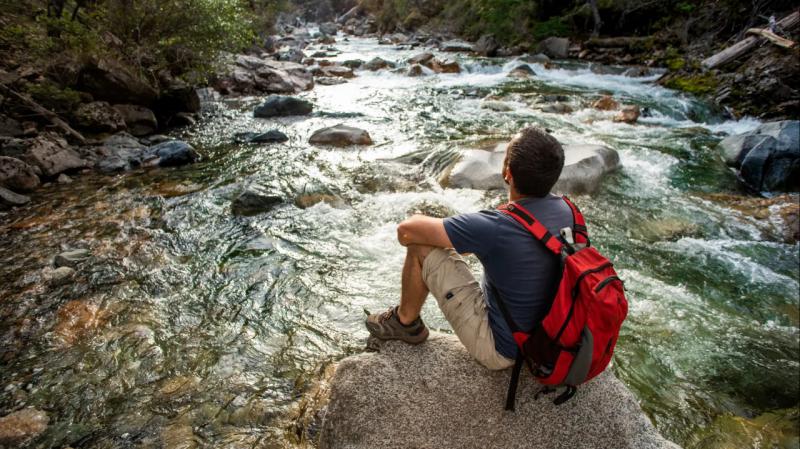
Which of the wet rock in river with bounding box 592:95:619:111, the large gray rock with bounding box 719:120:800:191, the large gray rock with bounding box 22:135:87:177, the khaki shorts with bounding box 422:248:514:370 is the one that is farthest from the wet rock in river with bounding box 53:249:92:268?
the wet rock in river with bounding box 592:95:619:111

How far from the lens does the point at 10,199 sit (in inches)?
278

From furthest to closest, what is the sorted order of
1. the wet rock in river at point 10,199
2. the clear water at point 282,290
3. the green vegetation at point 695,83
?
1. the green vegetation at point 695,83
2. the wet rock in river at point 10,199
3. the clear water at point 282,290

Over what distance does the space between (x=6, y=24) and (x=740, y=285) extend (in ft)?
47.9

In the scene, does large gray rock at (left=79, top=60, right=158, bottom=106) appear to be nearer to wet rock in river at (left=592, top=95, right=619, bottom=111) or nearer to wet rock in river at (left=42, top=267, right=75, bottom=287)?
wet rock in river at (left=42, top=267, right=75, bottom=287)

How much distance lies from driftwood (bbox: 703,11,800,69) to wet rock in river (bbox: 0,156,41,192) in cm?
2067

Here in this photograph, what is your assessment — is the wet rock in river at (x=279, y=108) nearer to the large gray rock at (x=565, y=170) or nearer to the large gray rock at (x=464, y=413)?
the large gray rock at (x=565, y=170)

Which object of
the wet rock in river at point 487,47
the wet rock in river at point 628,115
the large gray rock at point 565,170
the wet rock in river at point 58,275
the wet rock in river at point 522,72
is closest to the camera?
the wet rock in river at point 58,275

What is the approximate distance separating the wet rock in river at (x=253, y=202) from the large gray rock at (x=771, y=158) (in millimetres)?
9633

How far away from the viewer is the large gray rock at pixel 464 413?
2729mm

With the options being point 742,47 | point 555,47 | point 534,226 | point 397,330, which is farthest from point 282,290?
point 555,47

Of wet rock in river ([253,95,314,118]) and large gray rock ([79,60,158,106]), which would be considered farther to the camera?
wet rock in river ([253,95,314,118])

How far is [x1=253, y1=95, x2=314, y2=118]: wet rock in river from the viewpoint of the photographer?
13.4m

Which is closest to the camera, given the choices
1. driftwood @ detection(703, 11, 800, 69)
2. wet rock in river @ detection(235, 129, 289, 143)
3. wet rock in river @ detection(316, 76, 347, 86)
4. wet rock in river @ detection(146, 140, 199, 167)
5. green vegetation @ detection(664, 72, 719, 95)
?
wet rock in river @ detection(146, 140, 199, 167)

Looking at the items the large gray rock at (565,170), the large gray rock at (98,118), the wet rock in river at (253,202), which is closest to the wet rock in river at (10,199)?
the large gray rock at (98,118)
